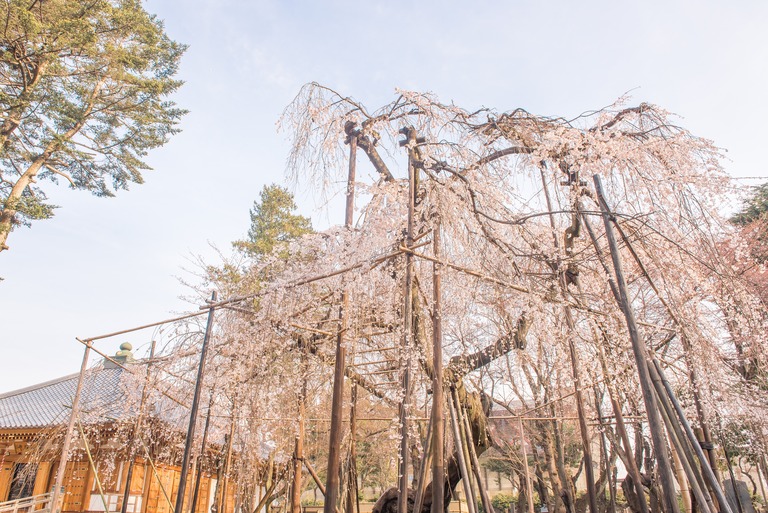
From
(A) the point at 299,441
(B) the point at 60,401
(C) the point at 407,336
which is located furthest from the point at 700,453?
(B) the point at 60,401

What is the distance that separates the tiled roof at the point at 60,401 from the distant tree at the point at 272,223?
20.5ft

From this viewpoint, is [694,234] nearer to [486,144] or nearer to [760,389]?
[486,144]

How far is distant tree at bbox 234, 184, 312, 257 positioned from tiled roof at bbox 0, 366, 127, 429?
625 centimetres

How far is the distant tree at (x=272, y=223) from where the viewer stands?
659 inches

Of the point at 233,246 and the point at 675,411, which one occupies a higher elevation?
the point at 233,246

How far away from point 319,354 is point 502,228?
3.85 metres

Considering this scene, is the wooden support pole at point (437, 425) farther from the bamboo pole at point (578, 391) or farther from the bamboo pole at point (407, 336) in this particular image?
the bamboo pole at point (578, 391)

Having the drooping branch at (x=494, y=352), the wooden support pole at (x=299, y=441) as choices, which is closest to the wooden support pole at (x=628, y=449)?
the drooping branch at (x=494, y=352)

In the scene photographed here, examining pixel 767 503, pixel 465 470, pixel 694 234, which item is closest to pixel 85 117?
pixel 465 470

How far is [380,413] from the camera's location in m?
14.9

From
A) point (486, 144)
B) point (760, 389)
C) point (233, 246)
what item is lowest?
point (760, 389)

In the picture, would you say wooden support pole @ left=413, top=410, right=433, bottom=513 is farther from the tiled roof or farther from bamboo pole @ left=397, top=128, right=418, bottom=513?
the tiled roof

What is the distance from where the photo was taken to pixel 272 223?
17.6m

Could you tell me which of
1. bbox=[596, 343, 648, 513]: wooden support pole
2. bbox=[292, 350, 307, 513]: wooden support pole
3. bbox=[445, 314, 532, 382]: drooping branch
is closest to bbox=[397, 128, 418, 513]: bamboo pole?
bbox=[445, 314, 532, 382]: drooping branch
